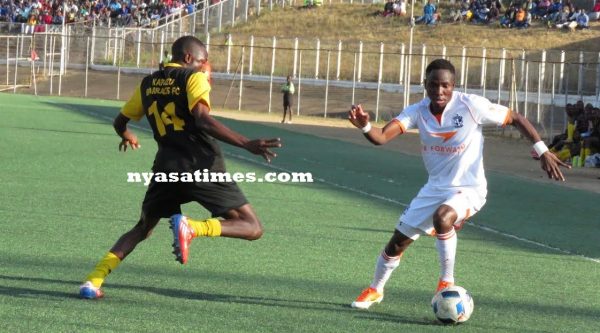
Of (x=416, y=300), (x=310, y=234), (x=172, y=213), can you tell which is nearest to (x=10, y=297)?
Answer: (x=172, y=213)

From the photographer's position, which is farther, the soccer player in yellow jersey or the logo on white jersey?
the logo on white jersey

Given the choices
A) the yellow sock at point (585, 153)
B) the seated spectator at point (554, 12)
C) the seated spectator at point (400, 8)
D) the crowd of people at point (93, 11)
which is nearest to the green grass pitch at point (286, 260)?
the yellow sock at point (585, 153)

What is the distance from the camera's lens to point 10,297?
8.05 meters

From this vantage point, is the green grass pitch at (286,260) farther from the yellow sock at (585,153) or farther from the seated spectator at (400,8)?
the seated spectator at (400,8)

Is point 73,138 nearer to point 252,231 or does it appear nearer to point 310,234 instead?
point 310,234

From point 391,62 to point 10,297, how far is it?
38.9 metres

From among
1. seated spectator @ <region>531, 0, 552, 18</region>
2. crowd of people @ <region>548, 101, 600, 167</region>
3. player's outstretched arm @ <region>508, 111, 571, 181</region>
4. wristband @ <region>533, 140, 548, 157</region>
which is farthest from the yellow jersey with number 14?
seated spectator @ <region>531, 0, 552, 18</region>

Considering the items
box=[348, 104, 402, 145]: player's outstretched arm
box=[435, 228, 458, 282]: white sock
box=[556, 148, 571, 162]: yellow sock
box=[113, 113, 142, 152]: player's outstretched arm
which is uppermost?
box=[348, 104, 402, 145]: player's outstretched arm

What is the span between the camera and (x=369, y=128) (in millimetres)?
7953

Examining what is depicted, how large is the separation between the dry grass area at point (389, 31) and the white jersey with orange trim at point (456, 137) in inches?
1593

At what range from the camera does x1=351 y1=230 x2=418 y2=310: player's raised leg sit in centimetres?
826

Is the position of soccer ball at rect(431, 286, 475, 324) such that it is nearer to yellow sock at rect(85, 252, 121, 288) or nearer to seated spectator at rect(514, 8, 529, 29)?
yellow sock at rect(85, 252, 121, 288)

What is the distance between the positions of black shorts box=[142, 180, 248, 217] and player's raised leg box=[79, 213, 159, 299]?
0.39 feet

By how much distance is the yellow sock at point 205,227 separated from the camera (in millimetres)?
7809
